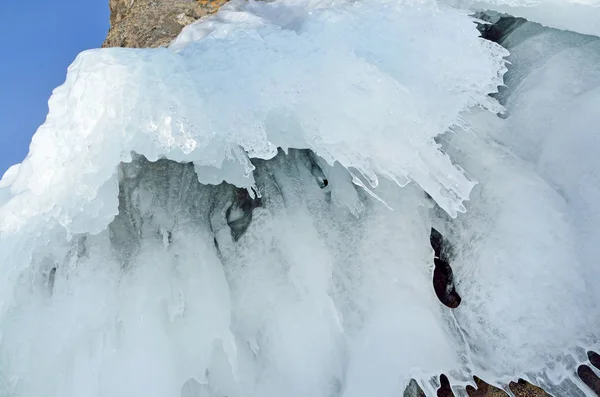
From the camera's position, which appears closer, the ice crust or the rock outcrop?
the ice crust

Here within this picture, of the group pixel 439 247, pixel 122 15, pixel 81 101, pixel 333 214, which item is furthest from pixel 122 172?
pixel 122 15

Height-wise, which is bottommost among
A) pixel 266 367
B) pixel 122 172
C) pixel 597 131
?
pixel 266 367

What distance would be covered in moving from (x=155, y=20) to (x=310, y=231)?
9.70 ft

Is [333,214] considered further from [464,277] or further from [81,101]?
[81,101]

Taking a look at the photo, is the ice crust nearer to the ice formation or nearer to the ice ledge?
the ice formation

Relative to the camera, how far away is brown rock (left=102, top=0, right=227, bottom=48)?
4.17m

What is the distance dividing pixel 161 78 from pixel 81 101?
1.04 ft

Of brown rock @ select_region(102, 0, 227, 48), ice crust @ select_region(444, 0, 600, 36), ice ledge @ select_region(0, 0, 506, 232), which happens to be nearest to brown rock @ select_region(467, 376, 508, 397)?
ice ledge @ select_region(0, 0, 506, 232)

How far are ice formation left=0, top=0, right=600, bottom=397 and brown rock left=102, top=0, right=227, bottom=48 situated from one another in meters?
2.15

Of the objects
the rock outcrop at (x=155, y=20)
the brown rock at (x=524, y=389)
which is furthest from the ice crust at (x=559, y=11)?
the rock outcrop at (x=155, y=20)

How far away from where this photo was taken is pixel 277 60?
208 cm

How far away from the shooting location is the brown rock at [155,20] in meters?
4.17

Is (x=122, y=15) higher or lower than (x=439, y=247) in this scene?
lower

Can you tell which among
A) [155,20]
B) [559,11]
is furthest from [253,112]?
[155,20]
